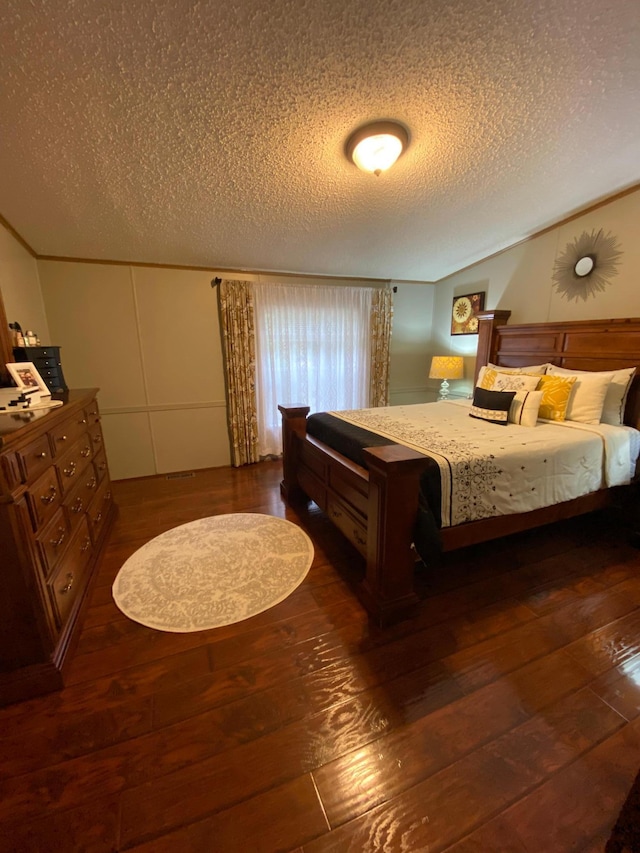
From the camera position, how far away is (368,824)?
0.98 meters

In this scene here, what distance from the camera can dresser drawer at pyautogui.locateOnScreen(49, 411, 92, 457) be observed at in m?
1.66

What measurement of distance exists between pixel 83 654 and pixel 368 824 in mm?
1340

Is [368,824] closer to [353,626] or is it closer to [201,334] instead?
[353,626]

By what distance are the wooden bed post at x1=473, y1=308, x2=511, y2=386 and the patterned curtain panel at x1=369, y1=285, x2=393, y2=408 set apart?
1.08 meters

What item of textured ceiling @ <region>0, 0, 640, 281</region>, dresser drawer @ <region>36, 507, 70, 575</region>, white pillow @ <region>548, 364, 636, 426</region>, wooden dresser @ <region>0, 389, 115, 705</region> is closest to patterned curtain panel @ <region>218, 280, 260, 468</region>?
textured ceiling @ <region>0, 0, 640, 281</region>

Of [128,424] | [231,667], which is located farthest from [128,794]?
[128,424]

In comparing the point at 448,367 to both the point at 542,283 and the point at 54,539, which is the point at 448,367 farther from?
the point at 54,539

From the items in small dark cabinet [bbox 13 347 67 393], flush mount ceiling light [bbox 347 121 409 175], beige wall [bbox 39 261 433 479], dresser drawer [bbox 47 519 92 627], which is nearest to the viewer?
dresser drawer [bbox 47 519 92 627]

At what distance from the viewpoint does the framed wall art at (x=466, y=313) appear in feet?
12.9

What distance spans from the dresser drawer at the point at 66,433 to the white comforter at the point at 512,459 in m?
1.80

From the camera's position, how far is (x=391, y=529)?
1583 millimetres

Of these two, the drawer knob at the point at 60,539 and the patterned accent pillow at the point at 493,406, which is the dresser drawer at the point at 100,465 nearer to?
the drawer knob at the point at 60,539


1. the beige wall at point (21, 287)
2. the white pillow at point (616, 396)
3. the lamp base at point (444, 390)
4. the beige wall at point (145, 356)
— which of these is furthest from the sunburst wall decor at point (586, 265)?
the beige wall at point (21, 287)

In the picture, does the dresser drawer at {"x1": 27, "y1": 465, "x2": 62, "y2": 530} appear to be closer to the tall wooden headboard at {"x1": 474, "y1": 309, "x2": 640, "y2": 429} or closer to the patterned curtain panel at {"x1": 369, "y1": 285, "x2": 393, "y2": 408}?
the patterned curtain panel at {"x1": 369, "y1": 285, "x2": 393, "y2": 408}
